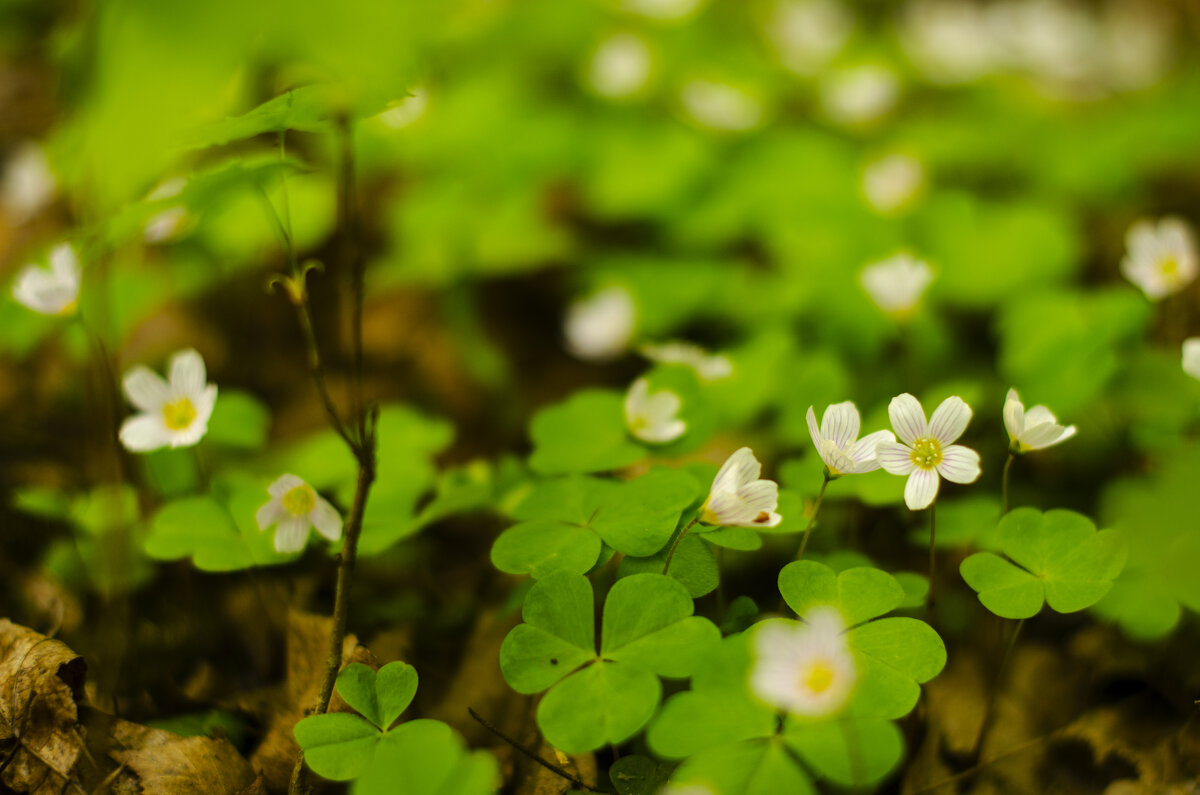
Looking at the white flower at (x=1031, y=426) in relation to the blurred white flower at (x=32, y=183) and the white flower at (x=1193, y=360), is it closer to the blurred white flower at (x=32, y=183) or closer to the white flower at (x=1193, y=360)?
the white flower at (x=1193, y=360)

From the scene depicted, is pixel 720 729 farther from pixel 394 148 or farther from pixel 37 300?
pixel 394 148


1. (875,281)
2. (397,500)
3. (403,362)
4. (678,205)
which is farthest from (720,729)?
(678,205)

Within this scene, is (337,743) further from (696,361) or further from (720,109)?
(720,109)

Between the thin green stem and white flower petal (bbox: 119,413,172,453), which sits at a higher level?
white flower petal (bbox: 119,413,172,453)

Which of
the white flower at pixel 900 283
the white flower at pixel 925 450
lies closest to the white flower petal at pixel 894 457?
the white flower at pixel 925 450

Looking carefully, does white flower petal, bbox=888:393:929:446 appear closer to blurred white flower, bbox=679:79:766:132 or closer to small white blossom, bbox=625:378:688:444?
small white blossom, bbox=625:378:688:444

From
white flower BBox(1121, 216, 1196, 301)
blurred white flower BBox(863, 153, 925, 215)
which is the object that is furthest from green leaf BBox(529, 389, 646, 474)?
blurred white flower BBox(863, 153, 925, 215)
